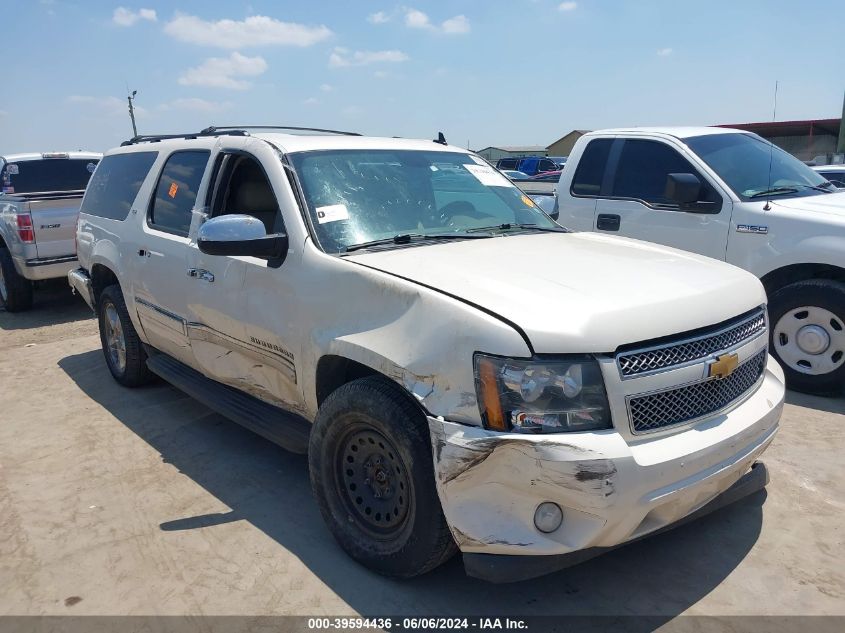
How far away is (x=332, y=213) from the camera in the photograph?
→ 3.40 m

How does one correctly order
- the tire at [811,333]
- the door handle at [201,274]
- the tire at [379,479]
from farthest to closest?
1. the tire at [811,333]
2. the door handle at [201,274]
3. the tire at [379,479]

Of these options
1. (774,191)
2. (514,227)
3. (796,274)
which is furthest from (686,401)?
(774,191)

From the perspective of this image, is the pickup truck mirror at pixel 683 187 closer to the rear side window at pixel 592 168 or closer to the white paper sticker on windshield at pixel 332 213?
the rear side window at pixel 592 168

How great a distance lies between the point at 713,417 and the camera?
106 inches

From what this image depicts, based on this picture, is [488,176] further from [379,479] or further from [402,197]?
[379,479]

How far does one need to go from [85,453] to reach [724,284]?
3985 mm

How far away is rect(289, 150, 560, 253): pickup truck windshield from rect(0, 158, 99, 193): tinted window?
8.18 metres

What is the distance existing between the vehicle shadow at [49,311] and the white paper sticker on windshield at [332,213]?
6415 millimetres

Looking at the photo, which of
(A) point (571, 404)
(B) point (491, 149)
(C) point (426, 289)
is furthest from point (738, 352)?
(B) point (491, 149)

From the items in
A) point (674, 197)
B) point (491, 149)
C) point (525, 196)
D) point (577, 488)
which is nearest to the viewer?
point (577, 488)

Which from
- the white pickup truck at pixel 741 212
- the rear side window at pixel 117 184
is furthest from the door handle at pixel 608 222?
the rear side window at pixel 117 184

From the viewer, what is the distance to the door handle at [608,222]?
241 inches

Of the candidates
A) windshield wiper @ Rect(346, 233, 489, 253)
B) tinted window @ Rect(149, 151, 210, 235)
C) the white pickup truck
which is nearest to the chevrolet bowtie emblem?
windshield wiper @ Rect(346, 233, 489, 253)

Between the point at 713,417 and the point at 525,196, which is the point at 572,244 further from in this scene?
the point at 713,417
